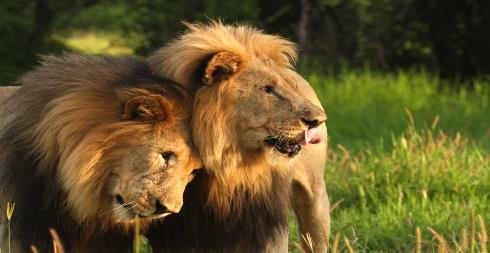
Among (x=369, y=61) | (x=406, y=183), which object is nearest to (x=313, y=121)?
(x=406, y=183)

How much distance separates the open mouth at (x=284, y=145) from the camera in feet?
14.3

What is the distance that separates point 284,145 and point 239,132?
18 centimetres

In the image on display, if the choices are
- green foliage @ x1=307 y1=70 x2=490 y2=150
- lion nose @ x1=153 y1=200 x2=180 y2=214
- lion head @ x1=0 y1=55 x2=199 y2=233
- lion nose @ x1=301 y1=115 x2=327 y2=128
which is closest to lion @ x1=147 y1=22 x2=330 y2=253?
lion nose @ x1=301 y1=115 x2=327 y2=128

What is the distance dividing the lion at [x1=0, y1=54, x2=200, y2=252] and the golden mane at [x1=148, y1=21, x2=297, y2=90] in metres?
0.07

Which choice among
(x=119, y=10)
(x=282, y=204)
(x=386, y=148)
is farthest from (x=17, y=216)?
(x=119, y=10)

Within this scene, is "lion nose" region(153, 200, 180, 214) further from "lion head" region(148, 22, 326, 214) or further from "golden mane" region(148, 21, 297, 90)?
"golden mane" region(148, 21, 297, 90)

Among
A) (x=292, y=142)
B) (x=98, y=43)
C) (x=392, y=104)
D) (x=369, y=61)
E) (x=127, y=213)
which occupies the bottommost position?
(x=98, y=43)

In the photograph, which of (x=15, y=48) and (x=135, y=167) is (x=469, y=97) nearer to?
(x=15, y=48)

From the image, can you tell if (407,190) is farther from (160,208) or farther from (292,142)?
(160,208)

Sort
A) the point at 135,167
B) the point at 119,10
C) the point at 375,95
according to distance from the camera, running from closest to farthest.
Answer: the point at 135,167, the point at 375,95, the point at 119,10

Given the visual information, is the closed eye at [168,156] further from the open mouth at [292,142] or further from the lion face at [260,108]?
the open mouth at [292,142]

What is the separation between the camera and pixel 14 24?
427 inches

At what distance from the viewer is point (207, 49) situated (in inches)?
177

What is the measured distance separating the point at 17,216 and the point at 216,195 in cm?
77
